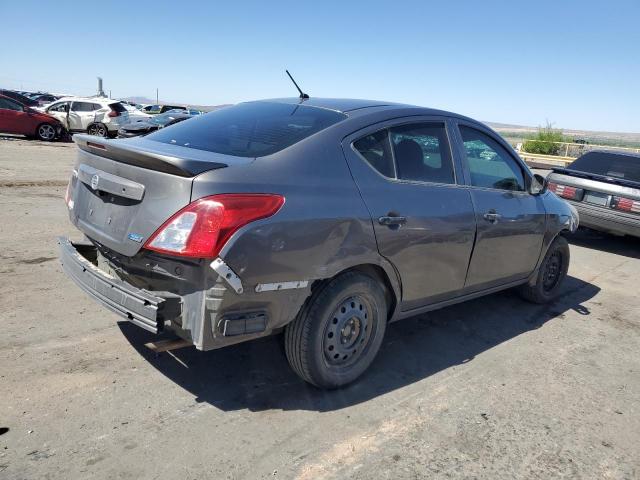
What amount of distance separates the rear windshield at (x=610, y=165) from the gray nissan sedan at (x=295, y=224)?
5.17 meters

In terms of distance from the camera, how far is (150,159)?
269 cm

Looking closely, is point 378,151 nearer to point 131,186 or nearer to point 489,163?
point 489,163

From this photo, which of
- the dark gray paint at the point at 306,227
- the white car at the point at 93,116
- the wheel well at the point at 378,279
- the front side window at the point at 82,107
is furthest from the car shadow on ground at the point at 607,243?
the front side window at the point at 82,107

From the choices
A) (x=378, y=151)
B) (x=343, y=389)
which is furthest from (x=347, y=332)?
(x=378, y=151)

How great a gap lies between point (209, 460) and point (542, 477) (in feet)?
5.49

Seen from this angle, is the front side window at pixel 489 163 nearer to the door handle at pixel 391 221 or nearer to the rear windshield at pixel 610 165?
the door handle at pixel 391 221

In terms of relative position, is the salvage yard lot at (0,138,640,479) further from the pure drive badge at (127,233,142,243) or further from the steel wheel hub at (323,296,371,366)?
the pure drive badge at (127,233,142,243)

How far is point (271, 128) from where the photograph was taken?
336 cm

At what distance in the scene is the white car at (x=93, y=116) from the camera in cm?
2016

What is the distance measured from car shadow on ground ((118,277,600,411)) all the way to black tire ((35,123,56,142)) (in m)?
17.5

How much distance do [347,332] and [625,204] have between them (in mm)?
6061

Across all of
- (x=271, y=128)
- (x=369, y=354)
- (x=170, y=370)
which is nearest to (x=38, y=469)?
(x=170, y=370)

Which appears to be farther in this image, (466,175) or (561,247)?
(561,247)

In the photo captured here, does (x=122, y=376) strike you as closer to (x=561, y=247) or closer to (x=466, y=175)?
(x=466, y=175)
